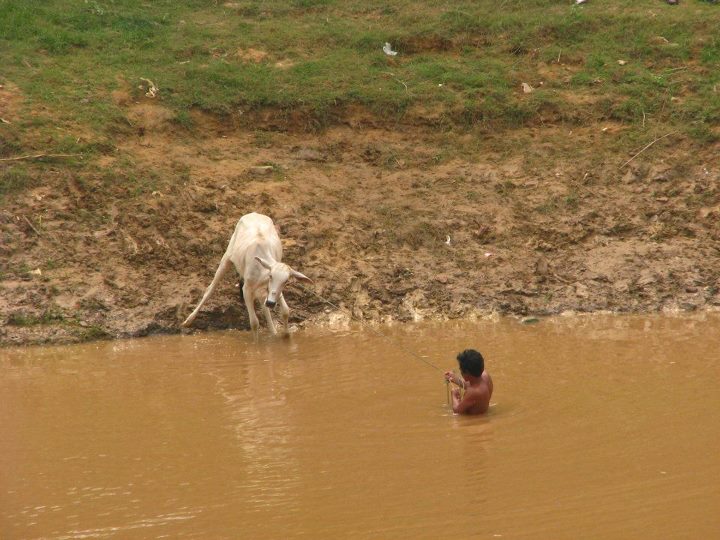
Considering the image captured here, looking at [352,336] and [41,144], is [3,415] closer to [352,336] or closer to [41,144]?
[352,336]

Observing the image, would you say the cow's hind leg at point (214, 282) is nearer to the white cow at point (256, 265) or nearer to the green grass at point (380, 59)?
the white cow at point (256, 265)

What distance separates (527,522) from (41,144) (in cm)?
857

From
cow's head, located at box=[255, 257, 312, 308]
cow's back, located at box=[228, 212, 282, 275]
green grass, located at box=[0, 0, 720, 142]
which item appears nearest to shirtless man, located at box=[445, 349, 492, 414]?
cow's head, located at box=[255, 257, 312, 308]

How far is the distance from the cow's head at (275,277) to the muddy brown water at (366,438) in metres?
0.54

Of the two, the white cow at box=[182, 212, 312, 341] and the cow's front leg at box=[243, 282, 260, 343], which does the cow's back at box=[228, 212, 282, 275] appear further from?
the cow's front leg at box=[243, 282, 260, 343]

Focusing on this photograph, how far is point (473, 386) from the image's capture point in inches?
284

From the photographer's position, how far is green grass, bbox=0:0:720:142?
13.1 meters

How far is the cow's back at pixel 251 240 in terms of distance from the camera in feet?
32.9

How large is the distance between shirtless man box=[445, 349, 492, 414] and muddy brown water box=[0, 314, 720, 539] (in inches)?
4.2

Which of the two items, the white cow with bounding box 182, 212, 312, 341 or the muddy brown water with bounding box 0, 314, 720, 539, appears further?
the white cow with bounding box 182, 212, 312, 341

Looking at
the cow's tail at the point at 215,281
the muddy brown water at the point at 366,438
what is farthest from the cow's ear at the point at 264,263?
the muddy brown water at the point at 366,438

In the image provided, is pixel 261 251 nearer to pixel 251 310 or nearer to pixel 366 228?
pixel 251 310

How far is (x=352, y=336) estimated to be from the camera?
9969 millimetres

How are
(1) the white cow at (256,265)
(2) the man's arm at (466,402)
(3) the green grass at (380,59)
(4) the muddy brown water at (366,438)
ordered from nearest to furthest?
(4) the muddy brown water at (366,438) → (2) the man's arm at (466,402) → (1) the white cow at (256,265) → (3) the green grass at (380,59)
